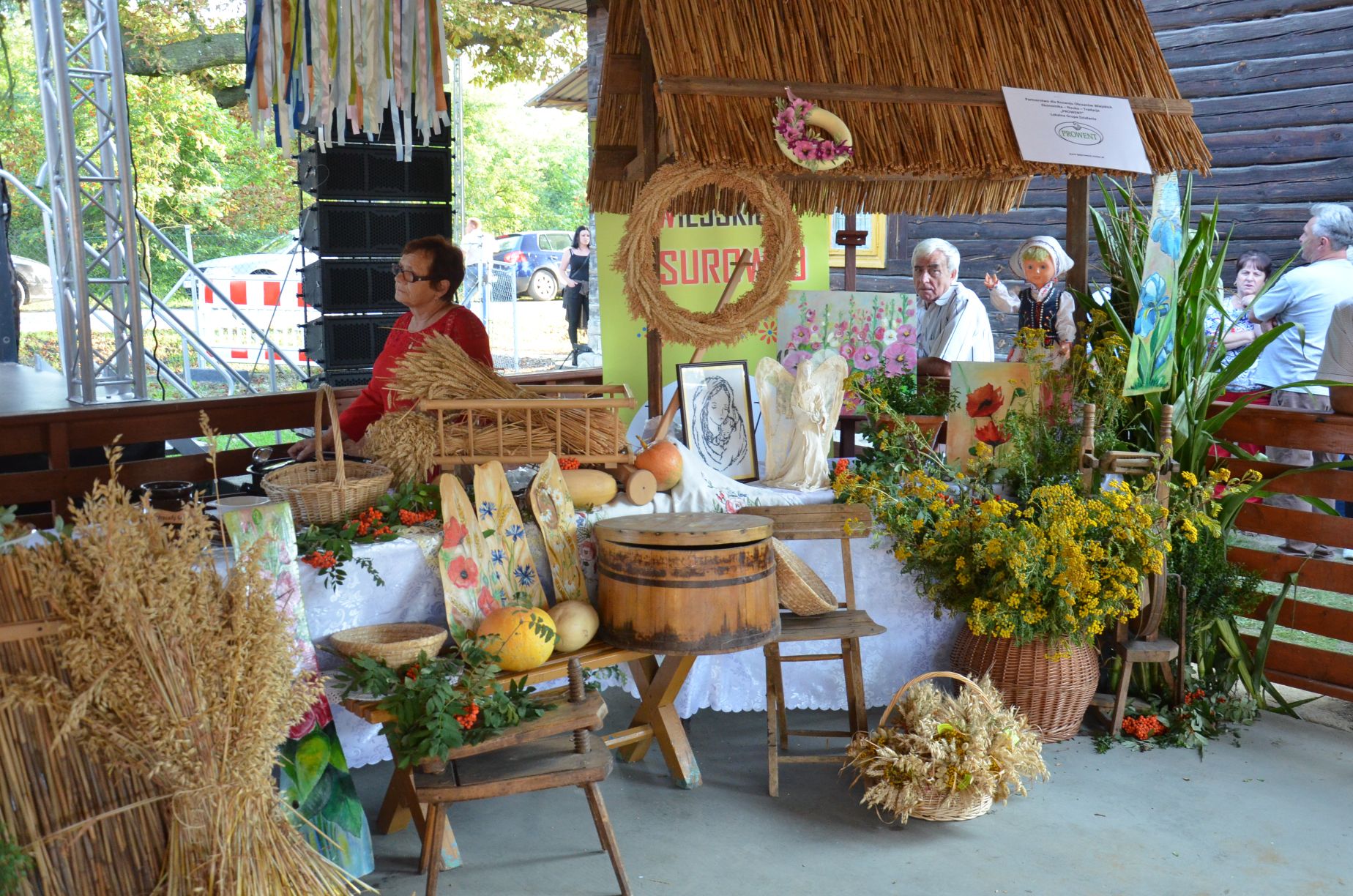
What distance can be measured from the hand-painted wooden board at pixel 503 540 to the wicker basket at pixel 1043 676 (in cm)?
151

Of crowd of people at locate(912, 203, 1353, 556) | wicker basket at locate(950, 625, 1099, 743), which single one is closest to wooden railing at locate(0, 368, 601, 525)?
crowd of people at locate(912, 203, 1353, 556)

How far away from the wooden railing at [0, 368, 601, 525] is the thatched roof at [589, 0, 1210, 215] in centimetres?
222

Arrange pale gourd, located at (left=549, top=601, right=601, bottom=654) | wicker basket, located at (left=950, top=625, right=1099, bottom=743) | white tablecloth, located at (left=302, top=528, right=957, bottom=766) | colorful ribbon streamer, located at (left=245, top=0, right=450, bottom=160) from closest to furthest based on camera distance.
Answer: pale gourd, located at (left=549, top=601, right=601, bottom=654), wicker basket, located at (left=950, top=625, right=1099, bottom=743), white tablecloth, located at (left=302, top=528, right=957, bottom=766), colorful ribbon streamer, located at (left=245, top=0, right=450, bottom=160)

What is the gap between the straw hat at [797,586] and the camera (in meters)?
3.40

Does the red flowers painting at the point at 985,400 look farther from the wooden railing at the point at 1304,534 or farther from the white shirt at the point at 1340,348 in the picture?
the white shirt at the point at 1340,348

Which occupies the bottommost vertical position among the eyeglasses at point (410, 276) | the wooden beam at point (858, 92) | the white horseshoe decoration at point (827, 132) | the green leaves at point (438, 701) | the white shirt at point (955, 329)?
the green leaves at point (438, 701)

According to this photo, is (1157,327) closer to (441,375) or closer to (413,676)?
(441,375)

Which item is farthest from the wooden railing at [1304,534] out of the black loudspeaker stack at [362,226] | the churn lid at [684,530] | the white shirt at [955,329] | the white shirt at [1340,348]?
the black loudspeaker stack at [362,226]

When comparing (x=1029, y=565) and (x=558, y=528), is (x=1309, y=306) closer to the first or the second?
(x=1029, y=565)

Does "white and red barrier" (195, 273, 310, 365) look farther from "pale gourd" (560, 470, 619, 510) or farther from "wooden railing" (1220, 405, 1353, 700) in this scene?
"wooden railing" (1220, 405, 1353, 700)

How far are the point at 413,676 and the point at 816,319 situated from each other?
211 centimetres

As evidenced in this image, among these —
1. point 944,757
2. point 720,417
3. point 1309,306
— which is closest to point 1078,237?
point 720,417

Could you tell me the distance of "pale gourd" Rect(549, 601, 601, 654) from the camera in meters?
3.07

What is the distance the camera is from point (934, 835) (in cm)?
319
